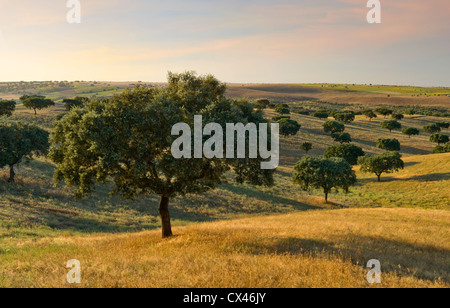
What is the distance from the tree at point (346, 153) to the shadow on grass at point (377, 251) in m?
64.9

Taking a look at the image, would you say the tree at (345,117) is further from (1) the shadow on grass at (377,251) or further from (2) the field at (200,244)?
(1) the shadow on grass at (377,251)

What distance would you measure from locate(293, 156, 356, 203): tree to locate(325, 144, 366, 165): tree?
25434 millimetres

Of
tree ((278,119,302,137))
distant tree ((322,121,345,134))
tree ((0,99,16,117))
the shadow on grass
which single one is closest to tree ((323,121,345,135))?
distant tree ((322,121,345,134))

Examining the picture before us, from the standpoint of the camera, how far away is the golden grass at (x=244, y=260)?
10.7m

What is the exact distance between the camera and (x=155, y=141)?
16594 mm

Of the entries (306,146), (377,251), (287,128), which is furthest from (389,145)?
(377,251)

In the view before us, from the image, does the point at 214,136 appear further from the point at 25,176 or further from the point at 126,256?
the point at 25,176

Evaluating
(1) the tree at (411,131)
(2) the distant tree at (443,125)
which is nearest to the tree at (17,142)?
(1) the tree at (411,131)

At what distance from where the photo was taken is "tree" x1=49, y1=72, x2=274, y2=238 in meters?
16.1

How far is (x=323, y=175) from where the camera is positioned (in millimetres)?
54125

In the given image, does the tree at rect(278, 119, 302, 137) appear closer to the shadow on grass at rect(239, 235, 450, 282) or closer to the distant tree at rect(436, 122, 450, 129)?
the distant tree at rect(436, 122, 450, 129)

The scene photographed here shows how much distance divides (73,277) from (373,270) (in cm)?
1217

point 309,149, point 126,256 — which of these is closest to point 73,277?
point 126,256

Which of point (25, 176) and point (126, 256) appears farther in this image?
point (25, 176)
